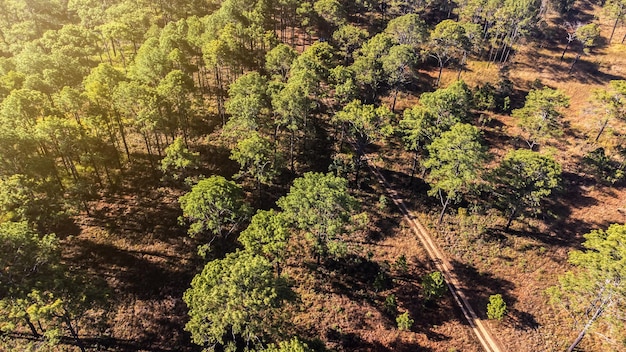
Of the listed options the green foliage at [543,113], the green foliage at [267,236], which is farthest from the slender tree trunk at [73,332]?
the green foliage at [543,113]

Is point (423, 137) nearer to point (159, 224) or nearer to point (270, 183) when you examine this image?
point (270, 183)

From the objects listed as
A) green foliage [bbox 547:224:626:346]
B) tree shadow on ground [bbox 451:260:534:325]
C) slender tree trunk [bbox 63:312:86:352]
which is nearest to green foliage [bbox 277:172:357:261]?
tree shadow on ground [bbox 451:260:534:325]

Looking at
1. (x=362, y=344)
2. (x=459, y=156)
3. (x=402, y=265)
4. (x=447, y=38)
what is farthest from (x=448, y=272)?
(x=447, y=38)

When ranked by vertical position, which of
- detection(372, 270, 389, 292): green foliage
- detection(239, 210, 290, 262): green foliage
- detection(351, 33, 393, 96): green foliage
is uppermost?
detection(351, 33, 393, 96): green foliage

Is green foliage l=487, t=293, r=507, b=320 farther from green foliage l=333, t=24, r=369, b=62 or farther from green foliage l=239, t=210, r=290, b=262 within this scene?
green foliage l=333, t=24, r=369, b=62

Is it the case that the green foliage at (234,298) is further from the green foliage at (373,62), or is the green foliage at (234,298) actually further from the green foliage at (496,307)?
the green foliage at (373,62)

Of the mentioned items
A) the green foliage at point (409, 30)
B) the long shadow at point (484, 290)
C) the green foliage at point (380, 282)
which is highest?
the green foliage at point (409, 30)

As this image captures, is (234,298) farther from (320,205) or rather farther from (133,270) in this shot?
(133,270)
